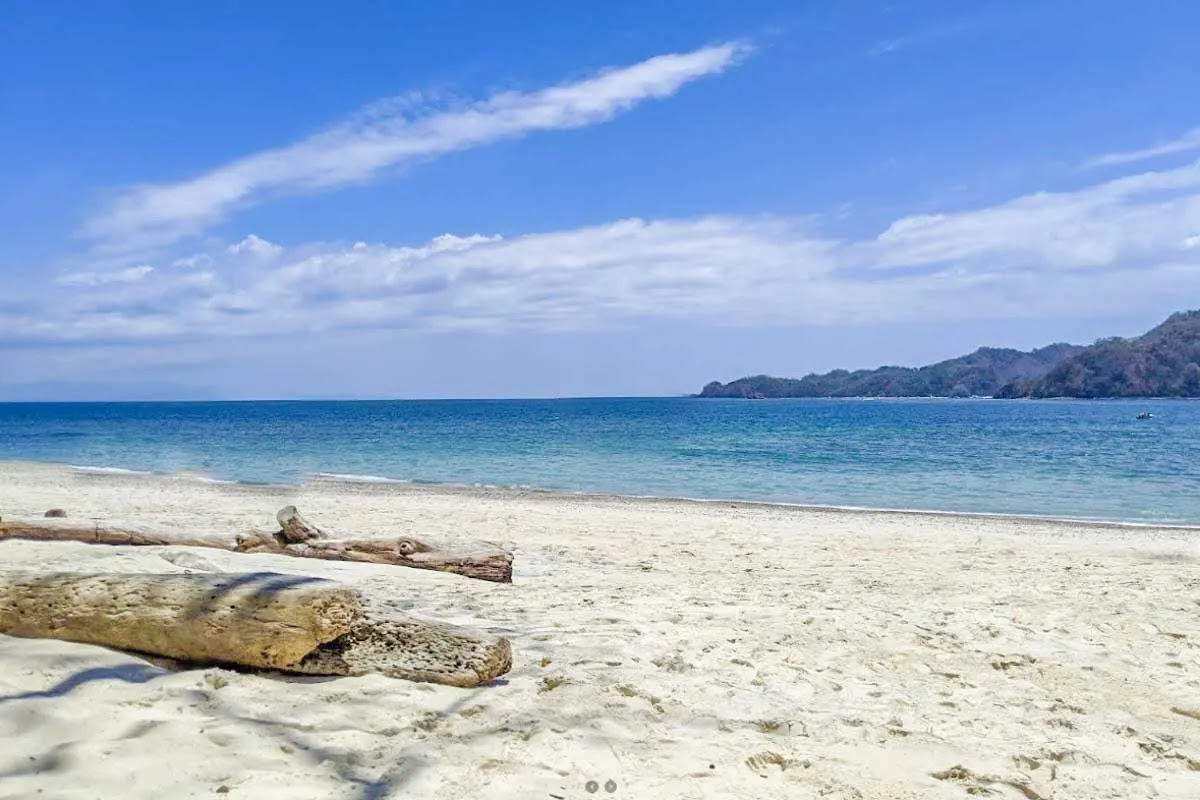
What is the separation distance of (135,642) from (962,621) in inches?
235

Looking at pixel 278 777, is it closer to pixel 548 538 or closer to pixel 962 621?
pixel 962 621

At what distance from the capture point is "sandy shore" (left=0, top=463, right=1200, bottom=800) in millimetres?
3439

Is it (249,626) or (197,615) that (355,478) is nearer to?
(197,615)

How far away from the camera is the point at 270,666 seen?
4.38m

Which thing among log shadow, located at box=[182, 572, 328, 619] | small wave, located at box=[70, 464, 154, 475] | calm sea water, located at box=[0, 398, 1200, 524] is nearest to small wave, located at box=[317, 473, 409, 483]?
calm sea water, located at box=[0, 398, 1200, 524]

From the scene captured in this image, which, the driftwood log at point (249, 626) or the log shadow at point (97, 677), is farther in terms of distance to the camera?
the driftwood log at point (249, 626)

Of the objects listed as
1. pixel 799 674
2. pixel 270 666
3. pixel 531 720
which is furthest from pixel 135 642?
pixel 799 674

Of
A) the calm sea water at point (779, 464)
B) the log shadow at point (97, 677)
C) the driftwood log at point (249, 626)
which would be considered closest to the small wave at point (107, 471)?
the calm sea water at point (779, 464)

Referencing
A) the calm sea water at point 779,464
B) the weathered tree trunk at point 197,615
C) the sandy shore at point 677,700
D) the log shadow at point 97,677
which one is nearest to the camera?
the sandy shore at point 677,700

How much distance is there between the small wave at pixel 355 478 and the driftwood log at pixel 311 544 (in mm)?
16665

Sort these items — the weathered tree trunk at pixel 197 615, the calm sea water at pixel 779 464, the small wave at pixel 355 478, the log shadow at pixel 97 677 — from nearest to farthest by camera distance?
the log shadow at pixel 97 677 < the weathered tree trunk at pixel 197 615 < the calm sea water at pixel 779 464 < the small wave at pixel 355 478

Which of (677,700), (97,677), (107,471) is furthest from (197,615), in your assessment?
(107,471)

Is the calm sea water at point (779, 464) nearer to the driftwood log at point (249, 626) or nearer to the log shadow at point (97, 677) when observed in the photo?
the driftwood log at point (249, 626)

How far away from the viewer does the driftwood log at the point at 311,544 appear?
8.19 metres
